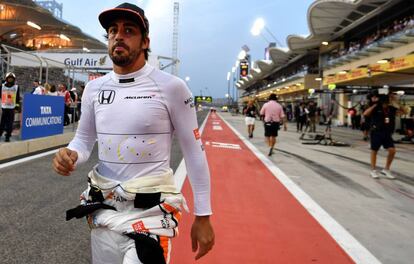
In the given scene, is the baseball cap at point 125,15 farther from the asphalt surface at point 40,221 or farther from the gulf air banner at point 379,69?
the gulf air banner at point 379,69

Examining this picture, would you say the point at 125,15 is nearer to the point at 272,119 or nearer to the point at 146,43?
the point at 146,43

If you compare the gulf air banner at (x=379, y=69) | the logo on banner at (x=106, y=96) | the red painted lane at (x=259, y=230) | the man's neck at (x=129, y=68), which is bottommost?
the red painted lane at (x=259, y=230)

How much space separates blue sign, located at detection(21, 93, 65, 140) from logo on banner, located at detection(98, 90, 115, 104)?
8.61 metres

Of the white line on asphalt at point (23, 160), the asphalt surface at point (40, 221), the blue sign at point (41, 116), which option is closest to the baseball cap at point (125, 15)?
the asphalt surface at point (40, 221)

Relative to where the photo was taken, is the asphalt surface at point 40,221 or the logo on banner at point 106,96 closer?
the logo on banner at point 106,96

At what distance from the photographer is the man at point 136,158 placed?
176 cm

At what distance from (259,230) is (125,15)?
135 inches

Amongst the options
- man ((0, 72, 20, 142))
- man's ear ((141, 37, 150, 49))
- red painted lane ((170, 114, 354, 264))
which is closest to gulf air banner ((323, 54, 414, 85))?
red painted lane ((170, 114, 354, 264))

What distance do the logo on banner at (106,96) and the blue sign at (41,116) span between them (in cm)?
861

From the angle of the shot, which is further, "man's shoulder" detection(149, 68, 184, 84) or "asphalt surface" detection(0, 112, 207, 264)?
"asphalt surface" detection(0, 112, 207, 264)

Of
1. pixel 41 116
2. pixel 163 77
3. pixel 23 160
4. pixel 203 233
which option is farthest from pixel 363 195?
pixel 41 116

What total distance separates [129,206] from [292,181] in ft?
20.7

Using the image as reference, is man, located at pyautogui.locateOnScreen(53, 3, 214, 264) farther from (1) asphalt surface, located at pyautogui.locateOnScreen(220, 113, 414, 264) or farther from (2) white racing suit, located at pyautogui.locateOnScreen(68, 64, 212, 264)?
(1) asphalt surface, located at pyautogui.locateOnScreen(220, 113, 414, 264)

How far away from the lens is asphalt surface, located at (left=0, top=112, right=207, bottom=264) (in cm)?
351
